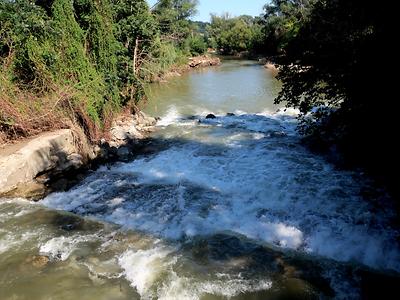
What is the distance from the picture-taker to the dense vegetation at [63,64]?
35.3 feet

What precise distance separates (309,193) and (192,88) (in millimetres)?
20044

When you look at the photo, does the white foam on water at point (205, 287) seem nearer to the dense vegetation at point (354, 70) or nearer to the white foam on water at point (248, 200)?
the white foam on water at point (248, 200)

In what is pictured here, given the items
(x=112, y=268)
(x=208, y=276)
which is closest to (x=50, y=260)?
Result: (x=112, y=268)

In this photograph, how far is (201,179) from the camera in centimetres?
1038

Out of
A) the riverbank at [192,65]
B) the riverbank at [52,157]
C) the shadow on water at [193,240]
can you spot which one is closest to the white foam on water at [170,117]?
the riverbank at [52,157]

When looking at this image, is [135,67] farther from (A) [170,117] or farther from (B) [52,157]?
(B) [52,157]

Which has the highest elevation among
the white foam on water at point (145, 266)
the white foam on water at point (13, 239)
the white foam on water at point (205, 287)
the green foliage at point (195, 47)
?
the green foliage at point (195, 47)

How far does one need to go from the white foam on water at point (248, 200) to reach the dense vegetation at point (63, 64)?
2.34 metres

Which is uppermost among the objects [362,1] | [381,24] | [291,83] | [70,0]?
[70,0]

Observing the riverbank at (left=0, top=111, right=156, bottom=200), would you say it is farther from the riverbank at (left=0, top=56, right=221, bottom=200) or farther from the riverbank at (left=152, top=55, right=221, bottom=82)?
the riverbank at (left=152, top=55, right=221, bottom=82)

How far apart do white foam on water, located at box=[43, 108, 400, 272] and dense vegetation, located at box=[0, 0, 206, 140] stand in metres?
2.34

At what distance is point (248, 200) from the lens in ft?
29.0

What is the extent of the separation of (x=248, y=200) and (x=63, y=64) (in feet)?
24.9

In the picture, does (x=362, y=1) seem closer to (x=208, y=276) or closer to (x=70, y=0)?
(x=208, y=276)
